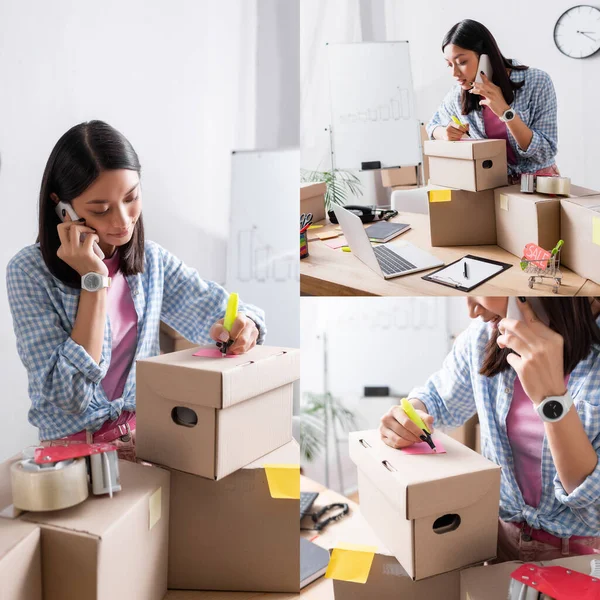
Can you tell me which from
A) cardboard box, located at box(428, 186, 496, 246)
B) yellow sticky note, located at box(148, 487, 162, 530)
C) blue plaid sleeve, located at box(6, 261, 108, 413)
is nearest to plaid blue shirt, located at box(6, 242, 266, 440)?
blue plaid sleeve, located at box(6, 261, 108, 413)

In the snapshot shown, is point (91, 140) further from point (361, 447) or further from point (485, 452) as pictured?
point (485, 452)

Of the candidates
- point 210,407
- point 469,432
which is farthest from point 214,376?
point 469,432

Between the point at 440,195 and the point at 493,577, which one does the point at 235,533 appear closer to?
the point at 493,577

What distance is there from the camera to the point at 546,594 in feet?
3.07

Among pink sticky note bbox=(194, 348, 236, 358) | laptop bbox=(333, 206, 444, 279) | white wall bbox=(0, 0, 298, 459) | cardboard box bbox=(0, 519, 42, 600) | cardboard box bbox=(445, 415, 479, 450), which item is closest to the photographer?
cardboard box bbox=(0, 519, 42, 600)

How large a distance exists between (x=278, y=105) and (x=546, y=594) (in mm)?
1152

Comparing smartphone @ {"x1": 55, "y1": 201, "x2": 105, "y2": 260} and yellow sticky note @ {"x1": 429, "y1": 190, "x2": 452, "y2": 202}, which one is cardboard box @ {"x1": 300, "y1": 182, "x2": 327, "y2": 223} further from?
smartphone @ {"x1": 55, "y1": 201, "x2": 105, "y2": 260}

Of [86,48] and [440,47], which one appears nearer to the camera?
[440,47]

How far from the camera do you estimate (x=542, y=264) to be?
3.37 feet

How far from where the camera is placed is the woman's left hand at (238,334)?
3.95 ft

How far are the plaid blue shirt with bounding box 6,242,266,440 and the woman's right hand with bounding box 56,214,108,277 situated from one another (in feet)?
0.17

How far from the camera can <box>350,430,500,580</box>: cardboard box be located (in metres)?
1.04

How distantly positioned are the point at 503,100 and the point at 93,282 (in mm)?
777

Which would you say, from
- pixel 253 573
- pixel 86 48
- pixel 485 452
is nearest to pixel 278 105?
pixel 86 48
